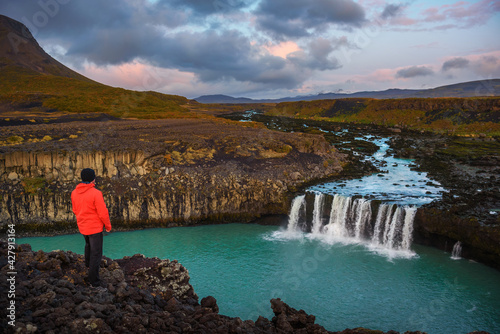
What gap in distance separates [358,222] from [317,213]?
4112 mm

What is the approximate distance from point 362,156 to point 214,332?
45.3 meters

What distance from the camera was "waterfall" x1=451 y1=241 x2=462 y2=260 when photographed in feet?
77.4

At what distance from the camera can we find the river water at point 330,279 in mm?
17250

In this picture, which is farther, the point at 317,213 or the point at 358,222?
the point at 317,213

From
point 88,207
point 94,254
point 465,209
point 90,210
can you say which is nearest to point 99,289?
point 94,254

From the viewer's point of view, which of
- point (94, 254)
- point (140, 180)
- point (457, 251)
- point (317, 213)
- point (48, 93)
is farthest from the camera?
point (48, 93)

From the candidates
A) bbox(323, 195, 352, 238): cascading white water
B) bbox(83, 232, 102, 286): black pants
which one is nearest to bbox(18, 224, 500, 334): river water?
bbox(323, 195, 352, 238): cascading white water

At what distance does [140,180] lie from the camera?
3238 centimetres

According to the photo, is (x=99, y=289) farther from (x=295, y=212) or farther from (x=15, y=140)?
(x=15, y=140)

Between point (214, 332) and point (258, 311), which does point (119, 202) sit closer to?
point (258, 311)

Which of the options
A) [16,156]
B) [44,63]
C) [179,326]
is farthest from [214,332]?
[44,63]

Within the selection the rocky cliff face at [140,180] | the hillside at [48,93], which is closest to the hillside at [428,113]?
the rocky cliff face at [140,180]

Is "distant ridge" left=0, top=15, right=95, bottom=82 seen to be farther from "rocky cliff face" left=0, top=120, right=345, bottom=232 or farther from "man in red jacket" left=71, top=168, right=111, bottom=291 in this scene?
"man in red jacket" left=71, top=168, right=111, bottom=291

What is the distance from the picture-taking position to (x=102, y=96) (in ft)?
286
